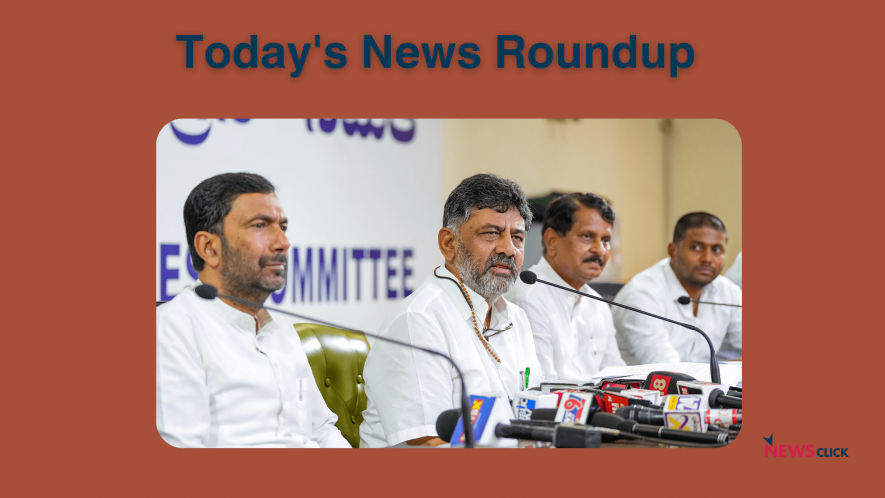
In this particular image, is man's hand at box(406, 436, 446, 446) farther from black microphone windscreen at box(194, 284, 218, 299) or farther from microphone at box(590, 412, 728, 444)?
black microphone windscreen at box(194, 284, 218, 299)

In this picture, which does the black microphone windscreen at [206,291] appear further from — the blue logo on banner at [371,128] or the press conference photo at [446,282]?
the blue logo on banner at [371,128]

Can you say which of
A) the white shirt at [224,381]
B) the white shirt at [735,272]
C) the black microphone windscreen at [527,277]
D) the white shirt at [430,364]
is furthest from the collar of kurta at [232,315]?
the white shirt at [735,272]

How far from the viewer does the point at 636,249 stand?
274 cm

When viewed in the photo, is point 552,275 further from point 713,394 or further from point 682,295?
point 713,394

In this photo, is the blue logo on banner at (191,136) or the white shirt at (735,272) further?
the white shirt at (735,272)

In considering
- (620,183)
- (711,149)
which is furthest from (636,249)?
(711,149)

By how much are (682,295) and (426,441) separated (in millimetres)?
1230

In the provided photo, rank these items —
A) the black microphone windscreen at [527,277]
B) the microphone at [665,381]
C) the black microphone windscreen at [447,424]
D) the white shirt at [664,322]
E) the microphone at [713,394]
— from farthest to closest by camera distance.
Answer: the white shirt at [664,322]
the black microphone windscreen at [527,277]
the microphone at [665,381]
the microphone at [713,394]
the black microphone windscreen at [447,424]

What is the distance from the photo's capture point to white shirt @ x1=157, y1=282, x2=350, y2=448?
1.87 meters

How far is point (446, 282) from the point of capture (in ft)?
7.43

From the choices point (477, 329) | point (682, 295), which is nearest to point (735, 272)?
point (682, 295)

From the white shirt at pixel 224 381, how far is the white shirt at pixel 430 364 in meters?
0.16

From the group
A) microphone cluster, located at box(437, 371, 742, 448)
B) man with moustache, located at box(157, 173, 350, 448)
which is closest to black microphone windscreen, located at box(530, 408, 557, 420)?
microphone cluster, located at box(437, 371, 742, 448)

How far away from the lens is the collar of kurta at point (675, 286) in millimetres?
2756
